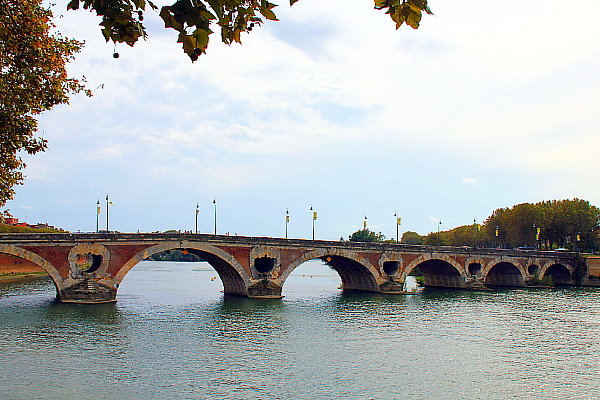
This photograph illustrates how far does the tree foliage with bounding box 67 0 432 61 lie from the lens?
642 centimetres

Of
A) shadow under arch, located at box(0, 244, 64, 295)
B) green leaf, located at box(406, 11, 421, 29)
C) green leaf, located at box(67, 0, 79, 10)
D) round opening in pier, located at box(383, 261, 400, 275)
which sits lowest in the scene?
round opening in pier, located at box(383, 261, 400, 275)

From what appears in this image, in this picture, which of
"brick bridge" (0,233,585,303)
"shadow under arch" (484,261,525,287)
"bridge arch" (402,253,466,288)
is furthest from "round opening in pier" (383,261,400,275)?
"shadow under arch" (484,261,525,287)

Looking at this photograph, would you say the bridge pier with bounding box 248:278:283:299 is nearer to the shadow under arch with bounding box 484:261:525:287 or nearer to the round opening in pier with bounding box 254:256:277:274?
the round opening in pier with bounding box 254:256:277:274

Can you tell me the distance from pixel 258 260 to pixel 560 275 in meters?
57.9

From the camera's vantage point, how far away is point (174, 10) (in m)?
6.42

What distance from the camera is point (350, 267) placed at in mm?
70000

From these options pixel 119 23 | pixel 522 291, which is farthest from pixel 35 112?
pixel 522 291

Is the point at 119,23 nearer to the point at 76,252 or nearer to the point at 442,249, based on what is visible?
the point at 76,252

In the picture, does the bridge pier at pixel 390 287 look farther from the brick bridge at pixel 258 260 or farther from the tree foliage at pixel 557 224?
the tree foliage at pixel 557 224

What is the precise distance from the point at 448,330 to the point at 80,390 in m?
27.9

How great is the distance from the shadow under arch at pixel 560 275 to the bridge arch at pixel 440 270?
867 inches

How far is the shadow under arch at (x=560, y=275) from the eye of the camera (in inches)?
3561

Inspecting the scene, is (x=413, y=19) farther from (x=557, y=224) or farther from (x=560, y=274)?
(x=557, y=224)

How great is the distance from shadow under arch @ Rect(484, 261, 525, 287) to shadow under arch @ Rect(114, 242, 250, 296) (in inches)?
1636
